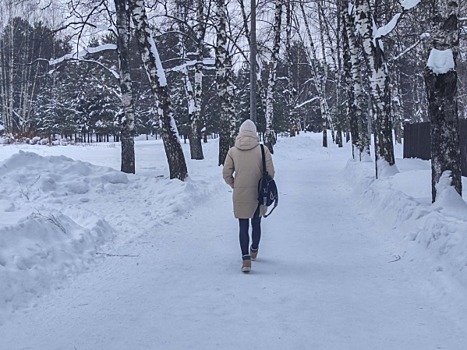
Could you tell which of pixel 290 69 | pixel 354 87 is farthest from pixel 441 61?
pixel 290 69

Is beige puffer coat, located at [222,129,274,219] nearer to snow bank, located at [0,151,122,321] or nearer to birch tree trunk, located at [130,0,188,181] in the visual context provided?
snow bank, located at [0,151,122,321]

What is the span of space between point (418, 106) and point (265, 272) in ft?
121

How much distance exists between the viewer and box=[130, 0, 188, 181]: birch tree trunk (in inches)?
502

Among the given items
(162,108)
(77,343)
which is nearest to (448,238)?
(77,343)

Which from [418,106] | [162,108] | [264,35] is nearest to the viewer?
[162,108]

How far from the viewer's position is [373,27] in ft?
44.1

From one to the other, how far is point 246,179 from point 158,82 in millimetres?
A: 7388

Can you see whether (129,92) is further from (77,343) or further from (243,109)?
(243,109)

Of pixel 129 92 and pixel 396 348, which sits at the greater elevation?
pixel 129 92

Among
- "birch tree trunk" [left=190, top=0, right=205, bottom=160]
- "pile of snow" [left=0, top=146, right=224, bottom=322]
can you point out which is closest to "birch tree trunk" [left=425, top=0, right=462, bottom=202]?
"pile of snow" [left=0, top=146, right=224, bottom=322]

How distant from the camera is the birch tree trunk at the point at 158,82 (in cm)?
1275

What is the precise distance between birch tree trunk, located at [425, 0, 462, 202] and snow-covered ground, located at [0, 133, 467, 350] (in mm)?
461

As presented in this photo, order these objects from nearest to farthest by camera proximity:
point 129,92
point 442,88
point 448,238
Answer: point 448,238 → point 442,88 → point 129,92

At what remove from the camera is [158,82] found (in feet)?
42.3
